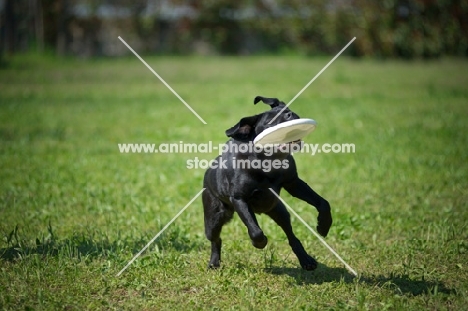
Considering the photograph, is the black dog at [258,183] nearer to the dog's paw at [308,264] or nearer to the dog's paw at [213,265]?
the dog's paw at [308,264]

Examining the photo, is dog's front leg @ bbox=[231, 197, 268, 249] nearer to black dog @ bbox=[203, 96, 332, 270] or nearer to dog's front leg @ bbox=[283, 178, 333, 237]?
black dog @ bbox=[203, 96, 332, 270]

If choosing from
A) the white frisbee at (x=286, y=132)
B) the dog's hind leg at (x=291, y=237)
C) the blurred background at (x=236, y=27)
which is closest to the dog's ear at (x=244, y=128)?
the white frisbee at (x=286, y=132)

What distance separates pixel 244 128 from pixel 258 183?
38 cm

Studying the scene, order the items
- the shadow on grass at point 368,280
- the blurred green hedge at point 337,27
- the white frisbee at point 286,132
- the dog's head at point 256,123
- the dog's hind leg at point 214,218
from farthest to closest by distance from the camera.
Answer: the blurred green hedge at point 337,27, the dog's hind leg at point 214,218, the dog's head at point 256,123, the shadow on grass at point 368,280, the white frisbee at point 286,132

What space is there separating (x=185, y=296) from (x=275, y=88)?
36.8 feet

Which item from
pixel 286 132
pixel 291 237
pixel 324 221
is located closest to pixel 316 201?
pixel 324 221

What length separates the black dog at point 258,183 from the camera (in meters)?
4.22

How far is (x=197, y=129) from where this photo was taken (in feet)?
35.8

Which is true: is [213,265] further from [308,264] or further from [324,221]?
[324,221]

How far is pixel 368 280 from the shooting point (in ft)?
14.5

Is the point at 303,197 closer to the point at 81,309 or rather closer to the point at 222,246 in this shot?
the point at 222,246

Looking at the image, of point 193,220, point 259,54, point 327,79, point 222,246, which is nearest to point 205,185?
point 222,246

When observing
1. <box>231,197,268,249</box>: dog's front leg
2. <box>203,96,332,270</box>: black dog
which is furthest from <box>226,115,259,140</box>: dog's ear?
<box>231,197,268,249</box>: dog's front leg

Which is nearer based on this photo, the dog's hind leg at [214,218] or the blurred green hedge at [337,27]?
the dog's hind leg at [214,218]
